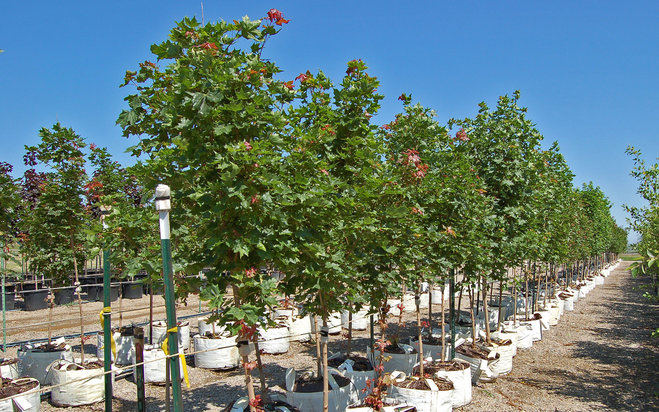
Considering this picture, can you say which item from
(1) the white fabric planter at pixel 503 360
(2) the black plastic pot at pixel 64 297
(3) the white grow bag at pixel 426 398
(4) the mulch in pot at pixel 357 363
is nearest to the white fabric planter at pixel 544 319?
(1) the white fabric planter at pixel 503 360

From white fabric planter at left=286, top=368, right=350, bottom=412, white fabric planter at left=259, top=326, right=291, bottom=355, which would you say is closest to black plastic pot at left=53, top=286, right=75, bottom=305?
white fabric planter at left=259, top=326, right=291, bottom=355

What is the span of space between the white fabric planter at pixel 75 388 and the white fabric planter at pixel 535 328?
33.9 ft

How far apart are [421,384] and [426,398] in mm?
367

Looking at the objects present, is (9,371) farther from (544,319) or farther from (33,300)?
(544,319)

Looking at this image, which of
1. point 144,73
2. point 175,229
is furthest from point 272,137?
point 144,73

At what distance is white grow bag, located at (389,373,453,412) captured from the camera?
613 cm

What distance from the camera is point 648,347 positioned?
1209 cm

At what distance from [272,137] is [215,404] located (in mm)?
5055

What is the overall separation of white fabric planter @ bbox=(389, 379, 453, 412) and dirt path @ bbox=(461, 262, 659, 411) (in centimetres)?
94

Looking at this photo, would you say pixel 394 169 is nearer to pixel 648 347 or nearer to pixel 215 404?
pixel 215 404

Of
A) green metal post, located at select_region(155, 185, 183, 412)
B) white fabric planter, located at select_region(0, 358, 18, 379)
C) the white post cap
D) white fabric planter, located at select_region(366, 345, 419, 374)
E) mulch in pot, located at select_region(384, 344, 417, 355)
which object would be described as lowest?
white fabric planter, located at select_region(366, 345, 419, 374)

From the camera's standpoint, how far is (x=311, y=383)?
631cm

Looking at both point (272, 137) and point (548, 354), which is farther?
point (548, 354)

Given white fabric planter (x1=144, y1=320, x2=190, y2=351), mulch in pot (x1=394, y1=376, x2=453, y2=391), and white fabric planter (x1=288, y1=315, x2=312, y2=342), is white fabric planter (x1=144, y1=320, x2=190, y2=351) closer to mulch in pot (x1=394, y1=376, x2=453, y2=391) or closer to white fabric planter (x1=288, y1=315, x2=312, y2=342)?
white fabric planter (x1=288, y1=315, x2=312, y2=342)
